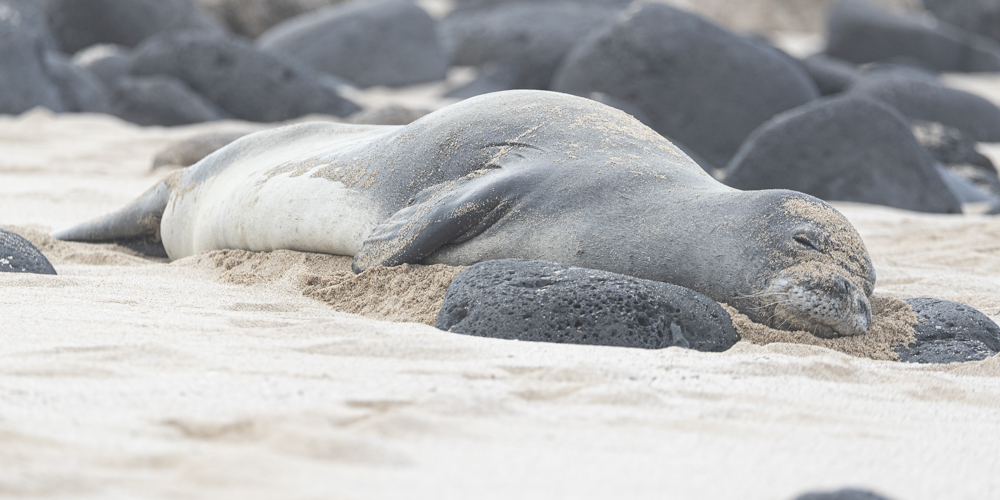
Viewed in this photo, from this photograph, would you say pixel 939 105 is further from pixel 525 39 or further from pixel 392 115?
pixel 392 115

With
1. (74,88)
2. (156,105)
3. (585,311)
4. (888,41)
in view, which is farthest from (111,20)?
(585,311)

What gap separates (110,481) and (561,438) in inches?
30.7

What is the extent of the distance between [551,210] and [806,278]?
0.83 meters

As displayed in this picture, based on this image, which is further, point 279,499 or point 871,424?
point 871,424

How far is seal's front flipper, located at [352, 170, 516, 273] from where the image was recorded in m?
3.26

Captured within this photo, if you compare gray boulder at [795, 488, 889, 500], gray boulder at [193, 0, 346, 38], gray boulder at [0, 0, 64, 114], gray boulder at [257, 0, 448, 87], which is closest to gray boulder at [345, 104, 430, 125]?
gray boulder at [0, 0, 64, 114]

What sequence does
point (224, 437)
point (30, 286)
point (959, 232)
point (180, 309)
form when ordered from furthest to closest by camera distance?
point (959, 232), point (30, 286), point (180, 309), point (224, 437)

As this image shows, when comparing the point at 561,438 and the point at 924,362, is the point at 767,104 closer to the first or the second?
the point at 924,362

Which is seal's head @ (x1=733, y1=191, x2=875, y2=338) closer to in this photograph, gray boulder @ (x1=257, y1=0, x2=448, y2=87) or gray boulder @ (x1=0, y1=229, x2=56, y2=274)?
gray boulder @ (x1=0, y1=229, x2=56, y2=274)

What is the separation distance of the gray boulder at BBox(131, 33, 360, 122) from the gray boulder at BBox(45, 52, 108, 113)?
0.83 meters

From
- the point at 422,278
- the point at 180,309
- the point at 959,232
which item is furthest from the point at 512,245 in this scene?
the point at 959,232

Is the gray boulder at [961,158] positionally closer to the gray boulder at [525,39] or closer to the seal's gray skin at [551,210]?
the gray boulder at [525,39]

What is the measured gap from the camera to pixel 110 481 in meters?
1.49

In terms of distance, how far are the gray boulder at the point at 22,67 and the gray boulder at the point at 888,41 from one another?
1285cm
